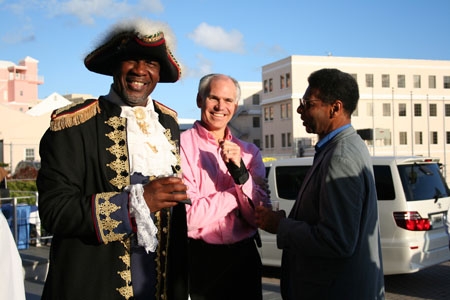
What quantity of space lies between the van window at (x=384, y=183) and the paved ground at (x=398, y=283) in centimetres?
145

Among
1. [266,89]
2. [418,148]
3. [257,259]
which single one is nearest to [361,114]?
[418,148]

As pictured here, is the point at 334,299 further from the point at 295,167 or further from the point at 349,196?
the point at 295,167

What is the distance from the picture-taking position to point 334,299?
2.63m

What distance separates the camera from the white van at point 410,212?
7363 millimetres

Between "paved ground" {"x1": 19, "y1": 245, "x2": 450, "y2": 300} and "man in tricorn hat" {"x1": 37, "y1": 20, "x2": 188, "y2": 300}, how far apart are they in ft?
16.3

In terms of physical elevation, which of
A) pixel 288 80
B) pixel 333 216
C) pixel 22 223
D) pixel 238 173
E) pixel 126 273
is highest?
pixel 288 80

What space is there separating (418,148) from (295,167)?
55.0 m

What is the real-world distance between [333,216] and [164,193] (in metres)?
0.88

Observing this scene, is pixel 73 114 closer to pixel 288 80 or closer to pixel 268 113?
pixel 288 80

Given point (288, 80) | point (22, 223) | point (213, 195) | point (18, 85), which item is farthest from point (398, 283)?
point (18, 85)

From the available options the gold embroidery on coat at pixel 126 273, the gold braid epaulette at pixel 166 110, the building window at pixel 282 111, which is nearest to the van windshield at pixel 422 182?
the gold braid epaulette at pixel 166 110

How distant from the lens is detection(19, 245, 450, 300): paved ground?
746 centimetres

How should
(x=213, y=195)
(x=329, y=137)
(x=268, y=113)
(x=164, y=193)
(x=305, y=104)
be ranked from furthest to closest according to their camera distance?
1. (x=268, y=113)
2. (x=213, y=195)
3. (x=305, y=104)
4. (x=329, y=137)
5. (x=164, y=193)

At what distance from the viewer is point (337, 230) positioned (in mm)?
2531
